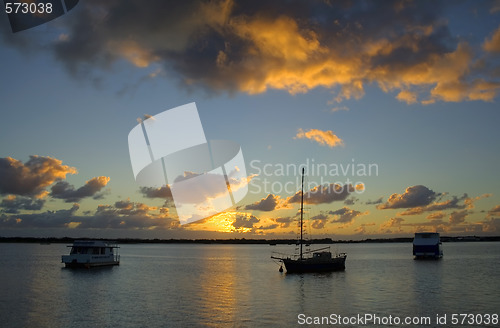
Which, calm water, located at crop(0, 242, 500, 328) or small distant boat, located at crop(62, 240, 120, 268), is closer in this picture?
calm water, located at crop(0, 242, 500, 328)

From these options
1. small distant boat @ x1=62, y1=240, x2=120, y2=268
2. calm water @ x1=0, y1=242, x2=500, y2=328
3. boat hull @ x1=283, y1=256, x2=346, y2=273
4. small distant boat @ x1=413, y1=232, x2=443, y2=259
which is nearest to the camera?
calm water @ x1=0, y1=242, x2=500, y2=328

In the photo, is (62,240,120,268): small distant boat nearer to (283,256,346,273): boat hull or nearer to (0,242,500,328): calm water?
(0,242,500,328): calm water

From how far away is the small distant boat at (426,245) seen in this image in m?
120

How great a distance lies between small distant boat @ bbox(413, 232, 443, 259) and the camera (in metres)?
120

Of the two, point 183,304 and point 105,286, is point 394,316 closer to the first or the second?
point 183,304

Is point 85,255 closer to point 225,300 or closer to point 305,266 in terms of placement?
point 305,266

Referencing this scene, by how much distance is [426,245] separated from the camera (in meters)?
120

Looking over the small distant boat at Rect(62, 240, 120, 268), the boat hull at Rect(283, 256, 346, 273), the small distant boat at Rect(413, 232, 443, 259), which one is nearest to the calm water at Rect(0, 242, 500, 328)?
the boat hull at Rect(283, 256, 346, 273)

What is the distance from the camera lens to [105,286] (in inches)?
2452

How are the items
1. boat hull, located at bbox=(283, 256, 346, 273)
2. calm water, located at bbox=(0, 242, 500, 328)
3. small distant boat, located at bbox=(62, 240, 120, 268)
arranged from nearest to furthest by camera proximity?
calm water, located at bbox=(0, 242, 500, 328) < boat hull, located at bbox=(283, 256, 346, 273) < small distant boat, located at bbox=(62, 240, 120, 268)

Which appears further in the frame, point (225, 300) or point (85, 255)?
point (85, 255)

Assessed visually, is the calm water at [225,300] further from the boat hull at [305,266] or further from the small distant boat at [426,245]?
the small distant boat at [426,245]

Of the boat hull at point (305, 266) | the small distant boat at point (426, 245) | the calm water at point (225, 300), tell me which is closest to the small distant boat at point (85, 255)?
the calm water at point (225, 300)

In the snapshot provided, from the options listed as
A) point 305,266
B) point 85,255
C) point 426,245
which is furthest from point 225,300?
point 426,245
